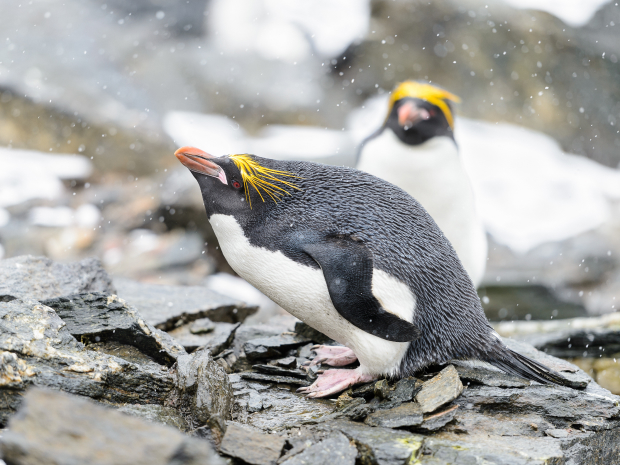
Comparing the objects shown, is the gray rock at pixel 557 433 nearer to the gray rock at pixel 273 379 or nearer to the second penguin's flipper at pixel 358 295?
the second penguin's flipper at pixel 358 295

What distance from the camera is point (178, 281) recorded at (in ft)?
24.3

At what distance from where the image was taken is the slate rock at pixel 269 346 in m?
2.98

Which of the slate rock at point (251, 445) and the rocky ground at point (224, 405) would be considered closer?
the rocky ground at point (224, 405)

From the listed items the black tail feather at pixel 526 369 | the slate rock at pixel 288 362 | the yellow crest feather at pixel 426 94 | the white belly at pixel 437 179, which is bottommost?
the slate rock at pixel 288 362

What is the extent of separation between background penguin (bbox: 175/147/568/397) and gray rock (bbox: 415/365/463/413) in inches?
3.0

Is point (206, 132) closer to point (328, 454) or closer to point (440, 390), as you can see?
point (440, 390)

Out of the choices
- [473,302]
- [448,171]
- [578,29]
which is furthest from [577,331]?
[578,29]

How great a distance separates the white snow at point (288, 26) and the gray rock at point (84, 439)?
11.2m

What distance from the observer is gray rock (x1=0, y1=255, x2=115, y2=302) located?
2781 mm

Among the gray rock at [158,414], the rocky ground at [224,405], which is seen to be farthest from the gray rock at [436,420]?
the gray rock at [158,414]

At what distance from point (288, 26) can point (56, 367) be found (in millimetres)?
11367

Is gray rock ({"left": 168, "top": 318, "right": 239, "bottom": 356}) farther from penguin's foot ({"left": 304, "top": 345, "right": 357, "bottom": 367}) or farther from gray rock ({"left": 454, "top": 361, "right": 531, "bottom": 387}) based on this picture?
gray rock ({"left": 454, "top": 361, "right": 531, "bottom": 387})

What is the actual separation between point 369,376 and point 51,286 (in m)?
1.70

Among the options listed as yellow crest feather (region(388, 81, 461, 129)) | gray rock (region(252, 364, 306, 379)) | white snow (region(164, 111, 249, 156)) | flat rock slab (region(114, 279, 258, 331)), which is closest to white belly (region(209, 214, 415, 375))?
gray rock (region(252, 364, 306, 379))
